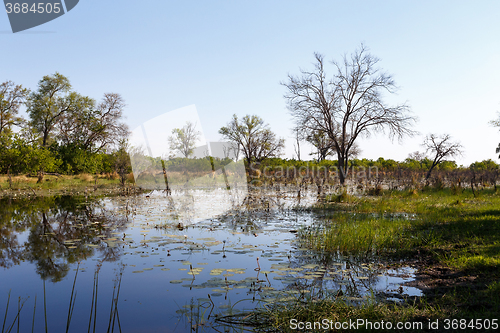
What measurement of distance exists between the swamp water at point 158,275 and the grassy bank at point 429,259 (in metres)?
0.37

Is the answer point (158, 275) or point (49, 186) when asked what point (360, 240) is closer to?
point (158, 275)

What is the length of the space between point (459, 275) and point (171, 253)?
17.4 feet

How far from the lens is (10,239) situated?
805 centimetres

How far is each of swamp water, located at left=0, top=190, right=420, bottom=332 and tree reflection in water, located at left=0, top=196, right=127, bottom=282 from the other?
3 centimetres

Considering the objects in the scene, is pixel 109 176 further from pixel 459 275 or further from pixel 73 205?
pixel 459 275

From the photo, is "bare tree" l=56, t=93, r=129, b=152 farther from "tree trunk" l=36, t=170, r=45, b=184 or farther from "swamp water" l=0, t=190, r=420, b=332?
"swamp water" l=0, t=190, r=420, b=332

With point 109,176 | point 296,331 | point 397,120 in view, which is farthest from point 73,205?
point 397,120

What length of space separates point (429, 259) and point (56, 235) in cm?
879

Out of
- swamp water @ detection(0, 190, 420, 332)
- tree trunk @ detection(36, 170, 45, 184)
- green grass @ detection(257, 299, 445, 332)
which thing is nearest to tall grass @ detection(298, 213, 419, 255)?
swamp water @ detection(0, 190, 420, 332)

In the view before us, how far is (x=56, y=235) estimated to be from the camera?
8.45 metres

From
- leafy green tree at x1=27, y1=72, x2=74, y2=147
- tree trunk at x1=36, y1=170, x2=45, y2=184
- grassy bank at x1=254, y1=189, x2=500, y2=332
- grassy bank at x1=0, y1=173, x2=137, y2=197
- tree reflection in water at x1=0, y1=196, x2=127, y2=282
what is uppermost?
leafy green tree at x1=27, y1=72, x2=74, y2=147

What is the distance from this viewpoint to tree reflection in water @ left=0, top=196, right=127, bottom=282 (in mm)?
6327

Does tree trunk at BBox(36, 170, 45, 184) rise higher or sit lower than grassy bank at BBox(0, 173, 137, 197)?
higher

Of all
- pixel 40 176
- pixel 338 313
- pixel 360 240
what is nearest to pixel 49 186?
pixel 40 176
